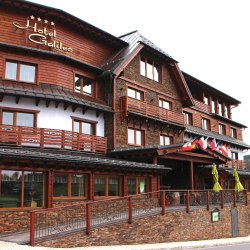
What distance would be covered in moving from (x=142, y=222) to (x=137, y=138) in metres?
9.30

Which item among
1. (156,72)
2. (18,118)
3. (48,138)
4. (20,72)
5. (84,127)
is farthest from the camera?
(156,72)

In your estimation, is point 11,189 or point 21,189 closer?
point 11,189

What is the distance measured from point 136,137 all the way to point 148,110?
77.4 inches

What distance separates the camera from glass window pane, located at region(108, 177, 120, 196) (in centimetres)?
2000

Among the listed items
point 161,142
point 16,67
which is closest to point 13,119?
point 16,67

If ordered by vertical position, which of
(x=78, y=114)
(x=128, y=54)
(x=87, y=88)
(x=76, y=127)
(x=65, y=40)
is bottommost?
(x=76, y=127)

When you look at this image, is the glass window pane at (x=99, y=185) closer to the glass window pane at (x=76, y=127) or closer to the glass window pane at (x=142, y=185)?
the glass window pane at (x=142, y=185)

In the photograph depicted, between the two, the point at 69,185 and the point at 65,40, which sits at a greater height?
the point at 65,40

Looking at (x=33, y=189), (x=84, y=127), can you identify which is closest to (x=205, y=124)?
(x=84, y=127)

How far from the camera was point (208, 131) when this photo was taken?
36906 millimetres

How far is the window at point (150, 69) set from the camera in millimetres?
26516

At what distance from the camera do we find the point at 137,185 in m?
21.4

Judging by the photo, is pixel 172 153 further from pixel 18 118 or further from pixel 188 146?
pixel 18 118

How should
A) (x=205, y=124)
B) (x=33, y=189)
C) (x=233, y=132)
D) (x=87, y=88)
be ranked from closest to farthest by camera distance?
(x=33, y=189), (x=87, y=88), (x=205, y=124), (x=233, y=132)
